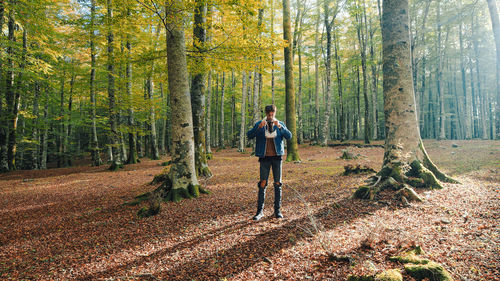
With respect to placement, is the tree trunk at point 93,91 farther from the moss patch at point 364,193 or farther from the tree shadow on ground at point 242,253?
the moss patch at point 364,193

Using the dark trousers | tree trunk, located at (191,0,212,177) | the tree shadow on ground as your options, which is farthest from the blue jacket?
tree trunk, located at (191,0,212,177)

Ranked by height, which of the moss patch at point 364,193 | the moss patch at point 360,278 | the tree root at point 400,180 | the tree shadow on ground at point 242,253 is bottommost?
the tree shadow on ground at point 242,253

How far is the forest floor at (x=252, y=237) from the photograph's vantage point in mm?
2604

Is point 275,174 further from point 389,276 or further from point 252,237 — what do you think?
point 389,276

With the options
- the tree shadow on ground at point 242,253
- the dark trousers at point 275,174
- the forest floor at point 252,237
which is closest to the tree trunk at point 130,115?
the forest floor at point 252,237

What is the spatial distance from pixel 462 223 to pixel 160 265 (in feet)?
14.7

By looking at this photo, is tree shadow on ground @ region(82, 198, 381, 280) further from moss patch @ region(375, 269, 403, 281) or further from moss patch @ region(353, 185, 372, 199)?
moss patch @ region(375, 269, 403, 281)

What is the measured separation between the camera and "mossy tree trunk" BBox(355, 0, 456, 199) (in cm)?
499

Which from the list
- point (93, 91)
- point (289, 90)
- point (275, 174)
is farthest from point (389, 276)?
point (93, 91)

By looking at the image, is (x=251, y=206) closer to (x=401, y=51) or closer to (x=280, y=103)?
(x=401, y=51)

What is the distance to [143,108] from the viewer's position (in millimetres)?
13320

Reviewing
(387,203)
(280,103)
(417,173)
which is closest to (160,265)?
(387,203)

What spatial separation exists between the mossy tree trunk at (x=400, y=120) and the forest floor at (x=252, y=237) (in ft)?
1.59

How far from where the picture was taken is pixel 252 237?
3.46 metres
